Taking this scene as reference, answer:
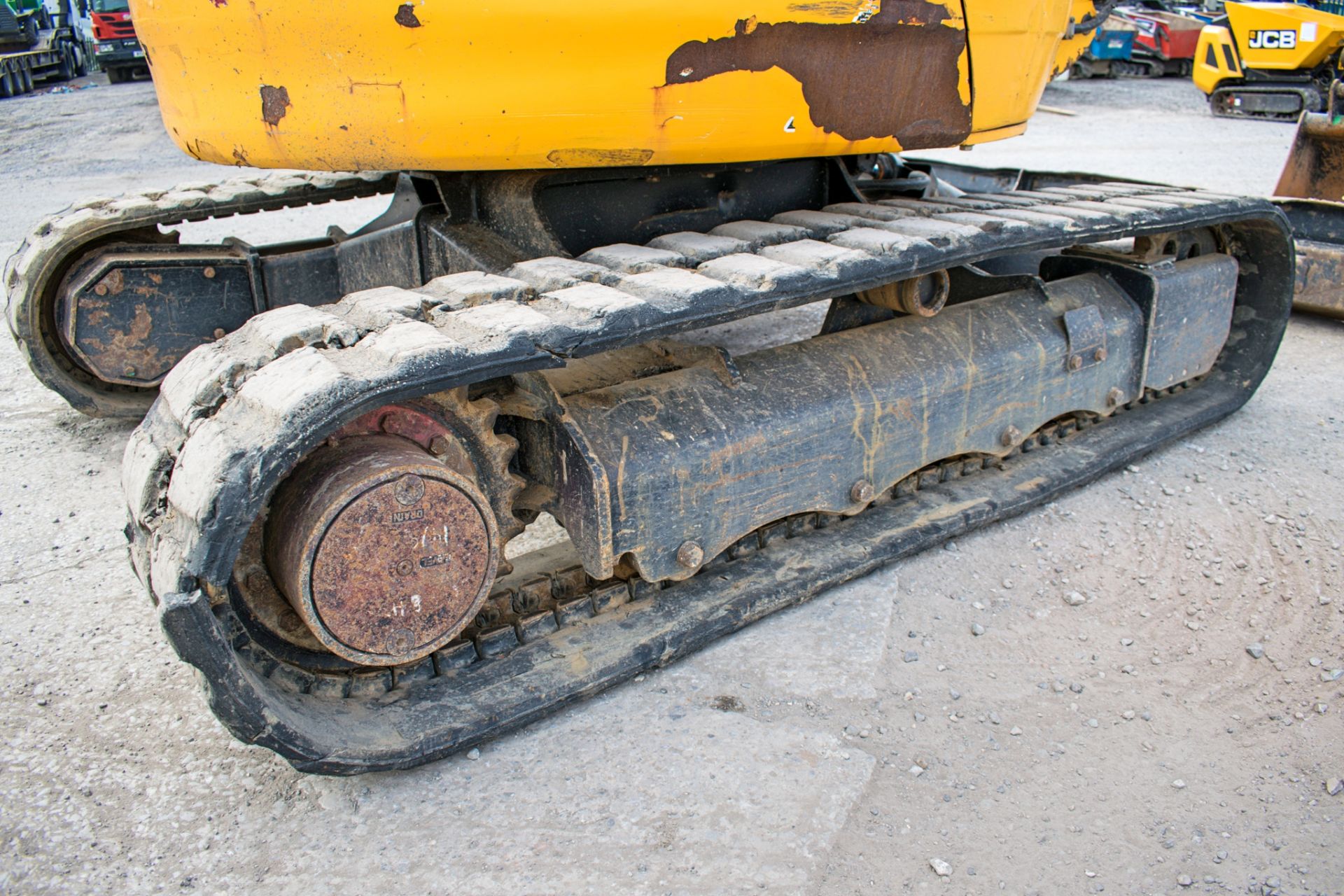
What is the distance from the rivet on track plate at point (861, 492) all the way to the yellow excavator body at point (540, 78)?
868 mm

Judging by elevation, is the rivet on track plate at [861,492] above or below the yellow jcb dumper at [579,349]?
below

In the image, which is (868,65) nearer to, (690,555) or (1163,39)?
(690,555)

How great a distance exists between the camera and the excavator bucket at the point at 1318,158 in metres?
5.54

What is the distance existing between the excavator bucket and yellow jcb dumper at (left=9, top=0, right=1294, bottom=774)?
288cm

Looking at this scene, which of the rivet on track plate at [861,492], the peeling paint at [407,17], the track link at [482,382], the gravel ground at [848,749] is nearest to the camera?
the track link at [482,382]

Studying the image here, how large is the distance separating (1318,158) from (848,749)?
524 cm

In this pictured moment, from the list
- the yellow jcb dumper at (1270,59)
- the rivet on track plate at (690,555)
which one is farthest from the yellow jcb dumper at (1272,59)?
the rivet on track plate at (690,555)

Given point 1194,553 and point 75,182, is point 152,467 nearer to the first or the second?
point 1194,553

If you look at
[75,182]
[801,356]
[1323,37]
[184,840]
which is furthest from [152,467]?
[1323,37]

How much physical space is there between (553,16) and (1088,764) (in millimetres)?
1929

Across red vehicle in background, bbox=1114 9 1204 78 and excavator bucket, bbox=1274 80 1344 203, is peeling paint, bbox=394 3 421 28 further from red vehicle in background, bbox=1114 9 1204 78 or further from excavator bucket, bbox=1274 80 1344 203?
red vehicle in background, bbox=1114 9 1204 78

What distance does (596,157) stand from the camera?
7.70 feet

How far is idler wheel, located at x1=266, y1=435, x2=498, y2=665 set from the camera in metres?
1.93

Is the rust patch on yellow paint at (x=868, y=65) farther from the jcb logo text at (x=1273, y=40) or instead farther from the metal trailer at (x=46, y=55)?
the metal trailer at (x=46, y=55)
